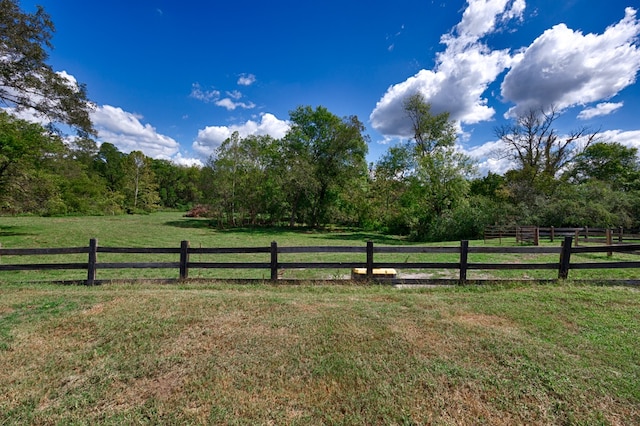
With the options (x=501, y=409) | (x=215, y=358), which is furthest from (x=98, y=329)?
(x=501, y=409)

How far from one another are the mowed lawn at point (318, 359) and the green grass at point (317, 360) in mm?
17

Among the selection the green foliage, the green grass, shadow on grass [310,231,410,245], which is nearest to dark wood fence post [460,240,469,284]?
the green grass

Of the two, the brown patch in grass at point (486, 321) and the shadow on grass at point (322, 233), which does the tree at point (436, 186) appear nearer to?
the shadow on grass at point (322, 233)

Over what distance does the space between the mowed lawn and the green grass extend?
0.02 meters

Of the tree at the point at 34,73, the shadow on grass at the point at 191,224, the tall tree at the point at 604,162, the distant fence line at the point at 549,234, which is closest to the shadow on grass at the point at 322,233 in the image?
the shadow on grass at the point at 191,224

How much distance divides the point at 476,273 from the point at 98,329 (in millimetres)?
9918

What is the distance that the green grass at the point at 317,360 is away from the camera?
2.75m

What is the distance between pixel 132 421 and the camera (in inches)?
103

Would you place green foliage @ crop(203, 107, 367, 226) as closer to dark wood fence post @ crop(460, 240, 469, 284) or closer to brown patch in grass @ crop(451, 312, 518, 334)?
dark wood fence post @ crop(460, 240, 469, 284)

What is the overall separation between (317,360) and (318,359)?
0.08ft

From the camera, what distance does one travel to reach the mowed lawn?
9.02 ft

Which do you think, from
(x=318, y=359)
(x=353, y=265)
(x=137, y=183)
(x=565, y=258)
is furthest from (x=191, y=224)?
(x=565, y=258)

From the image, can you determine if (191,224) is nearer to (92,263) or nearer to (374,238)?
(374,238)

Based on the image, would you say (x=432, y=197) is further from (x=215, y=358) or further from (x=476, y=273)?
(x=215, y=358)
